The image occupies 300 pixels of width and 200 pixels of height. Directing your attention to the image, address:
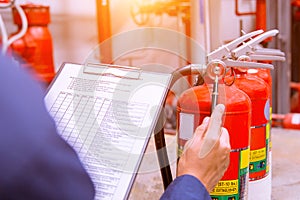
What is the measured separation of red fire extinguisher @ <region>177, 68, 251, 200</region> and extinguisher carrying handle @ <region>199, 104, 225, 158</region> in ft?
0.17

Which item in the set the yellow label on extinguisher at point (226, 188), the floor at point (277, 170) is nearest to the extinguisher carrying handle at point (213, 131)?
the yellow label on extinguisher at point (226, 188)

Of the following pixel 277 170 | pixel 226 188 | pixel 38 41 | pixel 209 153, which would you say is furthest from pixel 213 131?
pixel 38 41

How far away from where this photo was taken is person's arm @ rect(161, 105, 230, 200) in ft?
2.14

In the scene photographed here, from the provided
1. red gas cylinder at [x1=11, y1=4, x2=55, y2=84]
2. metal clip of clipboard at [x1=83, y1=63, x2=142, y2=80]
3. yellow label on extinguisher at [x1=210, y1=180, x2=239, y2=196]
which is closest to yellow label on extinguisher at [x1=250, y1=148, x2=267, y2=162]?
yellow label on extinguisher at [x1=210, y1=180, x2=239, y2=196]

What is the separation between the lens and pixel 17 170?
1.36ft

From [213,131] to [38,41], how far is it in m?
1.88

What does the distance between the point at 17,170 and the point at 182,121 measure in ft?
1.55

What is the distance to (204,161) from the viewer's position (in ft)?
2.27

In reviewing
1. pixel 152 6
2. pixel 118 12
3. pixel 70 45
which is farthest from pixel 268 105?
pixel 118 12

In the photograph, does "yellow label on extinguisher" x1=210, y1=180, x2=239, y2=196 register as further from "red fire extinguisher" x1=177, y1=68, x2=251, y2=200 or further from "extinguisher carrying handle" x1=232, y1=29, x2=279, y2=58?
"extinguisher carrying handle" x1=232, y1=29, x2=279, y2=58

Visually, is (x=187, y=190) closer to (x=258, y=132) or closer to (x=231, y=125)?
(x=231, y=125)

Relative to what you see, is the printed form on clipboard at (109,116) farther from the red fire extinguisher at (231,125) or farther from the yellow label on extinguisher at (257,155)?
the yellow label on extinguisher at (257,155)

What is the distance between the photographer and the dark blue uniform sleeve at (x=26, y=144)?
0.41 m

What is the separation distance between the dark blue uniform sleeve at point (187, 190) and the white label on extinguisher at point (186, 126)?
0.16 metres
